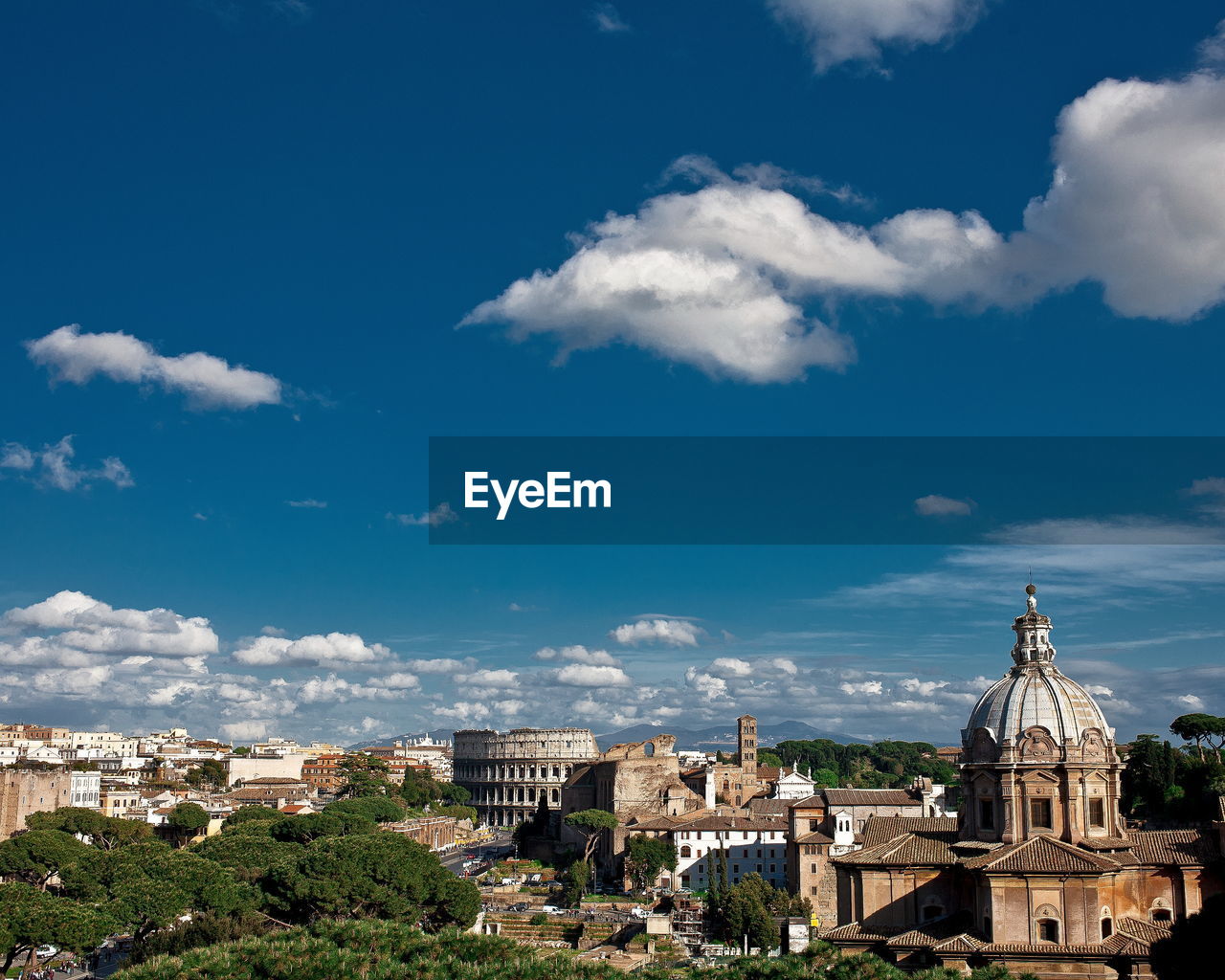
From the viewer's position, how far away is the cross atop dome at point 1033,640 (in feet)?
160

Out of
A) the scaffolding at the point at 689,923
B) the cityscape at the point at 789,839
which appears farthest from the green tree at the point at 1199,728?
the scaffolding at the point at 689,923

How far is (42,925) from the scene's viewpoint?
56531mm

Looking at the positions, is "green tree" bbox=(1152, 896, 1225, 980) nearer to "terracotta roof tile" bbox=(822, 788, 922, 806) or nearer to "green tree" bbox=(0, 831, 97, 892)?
"terracotta roof tile" bbox=(822, 788, 922, 806)

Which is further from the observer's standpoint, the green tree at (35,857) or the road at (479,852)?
the road at (479,852)

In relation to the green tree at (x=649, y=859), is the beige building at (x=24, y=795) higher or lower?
higher

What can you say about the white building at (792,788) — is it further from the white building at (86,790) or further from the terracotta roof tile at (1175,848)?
the terracotta roof tile at (1175,848)

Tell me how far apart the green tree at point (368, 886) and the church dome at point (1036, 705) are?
33.2 metres

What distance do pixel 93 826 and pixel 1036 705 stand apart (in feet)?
251

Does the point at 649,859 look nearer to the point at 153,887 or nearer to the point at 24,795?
the point at 153,887

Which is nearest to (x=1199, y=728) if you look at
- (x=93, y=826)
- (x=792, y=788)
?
(x=792, y=788)

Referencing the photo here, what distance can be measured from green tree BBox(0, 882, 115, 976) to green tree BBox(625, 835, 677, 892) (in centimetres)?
4445

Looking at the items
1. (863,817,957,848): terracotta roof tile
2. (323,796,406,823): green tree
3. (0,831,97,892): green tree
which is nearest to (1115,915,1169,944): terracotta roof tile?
(863,817,957,848): terracotta roof tile

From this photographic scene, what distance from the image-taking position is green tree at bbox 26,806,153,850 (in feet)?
310

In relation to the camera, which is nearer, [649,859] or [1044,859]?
[1044,859]
